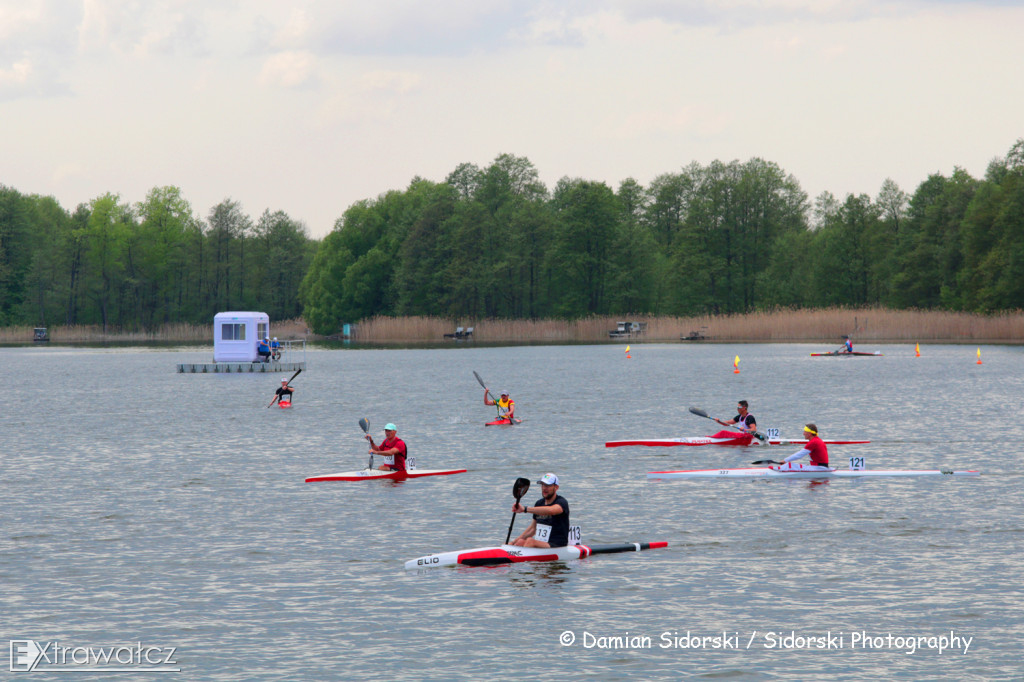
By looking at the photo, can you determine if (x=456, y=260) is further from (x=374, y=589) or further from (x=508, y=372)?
(x=374, y=589)

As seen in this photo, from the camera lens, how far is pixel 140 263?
530 feet

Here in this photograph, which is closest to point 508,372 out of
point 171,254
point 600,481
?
point 600,481

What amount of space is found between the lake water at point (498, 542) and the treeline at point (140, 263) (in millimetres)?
119789

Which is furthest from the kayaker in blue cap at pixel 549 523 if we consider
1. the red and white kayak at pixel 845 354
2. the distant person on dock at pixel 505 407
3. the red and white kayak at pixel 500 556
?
the red and white kayak at pixel 845 354

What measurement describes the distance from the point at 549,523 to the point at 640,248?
122229 mm

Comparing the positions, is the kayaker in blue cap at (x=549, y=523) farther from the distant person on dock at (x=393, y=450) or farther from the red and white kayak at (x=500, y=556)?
the distant person on dock at (x=393, y=450)

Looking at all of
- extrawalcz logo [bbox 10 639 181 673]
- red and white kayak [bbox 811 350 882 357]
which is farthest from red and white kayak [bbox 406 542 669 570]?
red and white kayak [bbox 811 350 882 357]

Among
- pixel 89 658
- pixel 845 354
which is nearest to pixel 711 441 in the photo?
pixel 89 658

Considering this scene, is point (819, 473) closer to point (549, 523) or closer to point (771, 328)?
point (549, 523)

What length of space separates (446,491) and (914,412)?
25.4 meters

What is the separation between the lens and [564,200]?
478ft

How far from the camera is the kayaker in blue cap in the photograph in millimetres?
18641

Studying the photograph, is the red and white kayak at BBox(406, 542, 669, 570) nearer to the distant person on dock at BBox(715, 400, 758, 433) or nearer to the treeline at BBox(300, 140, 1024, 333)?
the distant person on dock at BBox(715, 400, 758, 433)

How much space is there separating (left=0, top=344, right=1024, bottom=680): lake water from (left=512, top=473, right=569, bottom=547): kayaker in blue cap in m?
0.48
